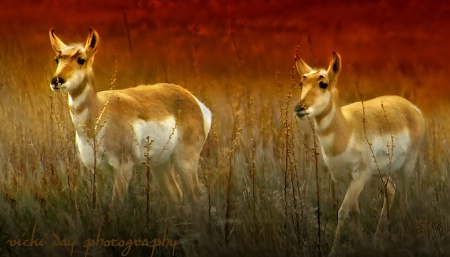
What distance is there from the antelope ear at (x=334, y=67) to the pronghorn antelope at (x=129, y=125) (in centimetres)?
82

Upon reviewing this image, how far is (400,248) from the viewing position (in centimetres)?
569

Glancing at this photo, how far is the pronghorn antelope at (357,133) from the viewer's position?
18.7ft

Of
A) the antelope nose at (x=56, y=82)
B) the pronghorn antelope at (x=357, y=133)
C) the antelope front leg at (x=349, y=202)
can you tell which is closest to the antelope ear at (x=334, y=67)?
the pronghorn antelope at (x=357, y=133)

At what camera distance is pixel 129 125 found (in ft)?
19.6

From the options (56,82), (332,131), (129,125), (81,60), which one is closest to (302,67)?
(332,131)

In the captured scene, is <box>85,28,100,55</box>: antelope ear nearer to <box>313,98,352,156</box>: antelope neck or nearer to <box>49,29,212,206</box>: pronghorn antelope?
<box>49,29,212,206</box>: pronghorn antelope

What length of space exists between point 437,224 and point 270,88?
1075mm

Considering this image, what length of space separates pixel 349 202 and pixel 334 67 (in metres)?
0.67

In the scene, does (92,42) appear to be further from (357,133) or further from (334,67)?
(357,133)

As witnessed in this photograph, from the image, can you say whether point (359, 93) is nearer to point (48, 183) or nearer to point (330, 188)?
point (330, 188)

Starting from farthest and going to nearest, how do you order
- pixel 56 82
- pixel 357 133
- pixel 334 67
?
pixel 357 133, pixel 334 67, pixel 56 82

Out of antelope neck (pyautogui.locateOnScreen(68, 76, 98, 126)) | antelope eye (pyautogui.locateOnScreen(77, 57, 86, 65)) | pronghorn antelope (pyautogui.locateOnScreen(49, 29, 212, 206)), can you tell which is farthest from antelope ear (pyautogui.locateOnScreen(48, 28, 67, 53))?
antelope neck (pyautogui.locateOnScreen(68, 76, 98, 126))

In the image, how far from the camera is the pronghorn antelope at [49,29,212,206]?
5727mm

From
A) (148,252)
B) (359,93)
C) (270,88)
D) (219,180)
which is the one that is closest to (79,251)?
(148,252)
